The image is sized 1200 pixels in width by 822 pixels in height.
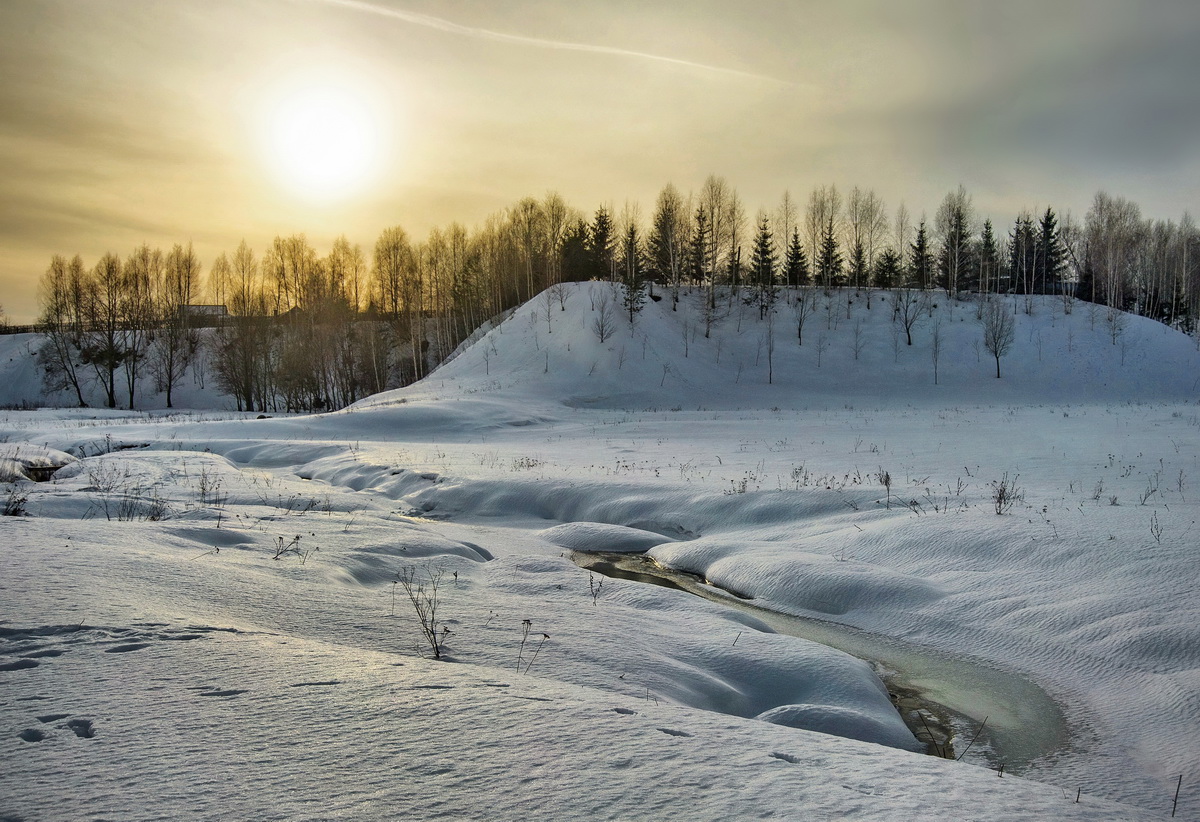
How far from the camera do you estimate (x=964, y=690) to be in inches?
206

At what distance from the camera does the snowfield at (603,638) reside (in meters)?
2.33

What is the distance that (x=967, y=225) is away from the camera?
56219 mm

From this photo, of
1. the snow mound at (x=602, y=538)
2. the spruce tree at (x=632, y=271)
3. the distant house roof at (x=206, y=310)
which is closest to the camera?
the snow mound at (x=602, y=538)

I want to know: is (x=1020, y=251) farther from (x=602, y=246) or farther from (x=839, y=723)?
(x=839, y=723)

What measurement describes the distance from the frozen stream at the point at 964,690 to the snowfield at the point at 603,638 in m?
0.03

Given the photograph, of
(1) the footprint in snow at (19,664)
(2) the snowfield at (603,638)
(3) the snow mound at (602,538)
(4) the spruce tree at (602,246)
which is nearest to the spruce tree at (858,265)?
(4) the spruce tree at (602,246)

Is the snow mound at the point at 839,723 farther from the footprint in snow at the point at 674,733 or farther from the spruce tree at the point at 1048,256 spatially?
the spruce tree at the point at 1048,256

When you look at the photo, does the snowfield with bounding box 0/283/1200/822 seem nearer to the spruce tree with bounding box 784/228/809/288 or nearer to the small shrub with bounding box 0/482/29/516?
the small shrub with bounding box 0/482/29/516

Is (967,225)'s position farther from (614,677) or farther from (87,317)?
(87,317)

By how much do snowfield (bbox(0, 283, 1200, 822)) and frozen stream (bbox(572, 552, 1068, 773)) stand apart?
0.03 metres

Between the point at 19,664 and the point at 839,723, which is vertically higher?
the point at 19,664

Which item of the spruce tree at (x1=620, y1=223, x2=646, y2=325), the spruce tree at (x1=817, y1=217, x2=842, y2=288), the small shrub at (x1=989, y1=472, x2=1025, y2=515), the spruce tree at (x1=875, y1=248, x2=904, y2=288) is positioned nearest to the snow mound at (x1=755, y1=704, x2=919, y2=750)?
the small shrub at (x1=989, y1=472, x2=1025, y2=515)

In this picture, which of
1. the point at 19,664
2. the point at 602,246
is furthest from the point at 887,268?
the point at 19,664

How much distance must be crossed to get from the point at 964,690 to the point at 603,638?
2.89 m
